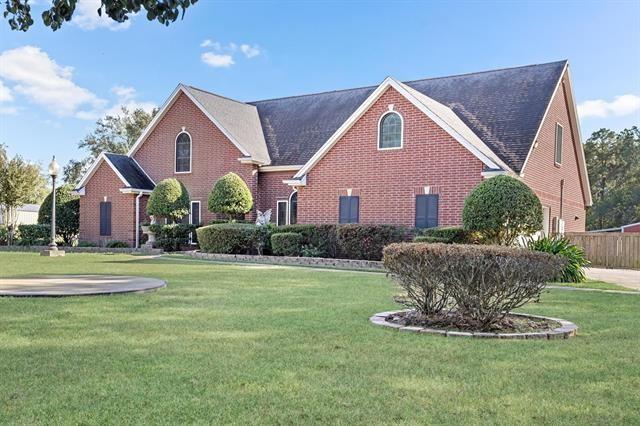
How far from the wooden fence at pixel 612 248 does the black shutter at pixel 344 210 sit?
31.4 feet

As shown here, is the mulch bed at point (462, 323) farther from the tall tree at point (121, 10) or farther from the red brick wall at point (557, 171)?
the red brick wall at point (557, 171)

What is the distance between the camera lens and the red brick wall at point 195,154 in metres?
26.9

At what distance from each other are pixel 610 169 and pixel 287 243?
4049cm

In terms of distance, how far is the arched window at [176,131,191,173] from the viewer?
28297mm

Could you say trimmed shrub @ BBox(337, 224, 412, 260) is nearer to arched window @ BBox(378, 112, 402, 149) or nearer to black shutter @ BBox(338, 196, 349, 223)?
black shutter @ BBox(338, 196, 349, 223)

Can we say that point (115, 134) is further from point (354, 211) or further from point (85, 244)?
point (354, 211)

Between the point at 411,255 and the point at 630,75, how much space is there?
21402 millimetres

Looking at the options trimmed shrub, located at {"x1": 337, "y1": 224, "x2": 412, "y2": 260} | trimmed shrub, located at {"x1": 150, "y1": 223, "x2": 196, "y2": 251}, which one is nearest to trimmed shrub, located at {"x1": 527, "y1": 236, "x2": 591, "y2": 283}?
trimmed shrub, located at {"x1": 337, "y1": 224, "x2": 412, "y2": 260}

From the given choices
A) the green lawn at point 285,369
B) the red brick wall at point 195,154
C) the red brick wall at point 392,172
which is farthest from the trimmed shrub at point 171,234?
the green lawn at point 285,369

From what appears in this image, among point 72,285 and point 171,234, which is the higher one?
point 171,234

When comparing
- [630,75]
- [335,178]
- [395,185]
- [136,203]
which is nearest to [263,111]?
[136,203]

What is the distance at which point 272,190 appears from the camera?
26.6 meters

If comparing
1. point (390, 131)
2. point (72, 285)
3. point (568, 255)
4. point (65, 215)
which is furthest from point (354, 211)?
point (65, 215)

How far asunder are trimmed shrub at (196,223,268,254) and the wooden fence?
42.5ft
